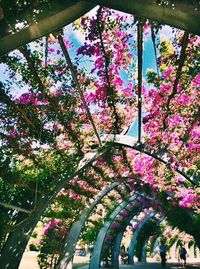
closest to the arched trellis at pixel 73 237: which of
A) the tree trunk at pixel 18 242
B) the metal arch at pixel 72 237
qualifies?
the metal arch at pixel 72 237

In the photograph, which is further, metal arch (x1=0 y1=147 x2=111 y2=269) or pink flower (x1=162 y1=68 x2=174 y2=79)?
metal arch (x1=0 y1=147 x2=111 y2=269)

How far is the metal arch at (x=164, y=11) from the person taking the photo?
97.8 inches

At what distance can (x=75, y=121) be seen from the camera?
25.1 ft

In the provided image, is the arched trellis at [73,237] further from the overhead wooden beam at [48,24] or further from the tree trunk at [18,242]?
the overhead wooden beam at [48,24]

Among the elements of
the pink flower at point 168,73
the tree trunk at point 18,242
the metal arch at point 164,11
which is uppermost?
the pink flower at point 168,73

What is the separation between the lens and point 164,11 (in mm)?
2508

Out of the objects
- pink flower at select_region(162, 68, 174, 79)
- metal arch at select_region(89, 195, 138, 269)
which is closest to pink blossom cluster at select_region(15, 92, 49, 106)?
pink flower at select_region(162, 68, 174, 79)

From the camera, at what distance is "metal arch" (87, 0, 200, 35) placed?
2484 millimetres

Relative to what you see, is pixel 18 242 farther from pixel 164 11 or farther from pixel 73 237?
pixel 164 11

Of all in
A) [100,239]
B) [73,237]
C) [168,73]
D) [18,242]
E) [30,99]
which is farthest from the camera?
[100,239]

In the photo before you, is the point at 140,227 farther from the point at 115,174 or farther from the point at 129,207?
the point at 115,174

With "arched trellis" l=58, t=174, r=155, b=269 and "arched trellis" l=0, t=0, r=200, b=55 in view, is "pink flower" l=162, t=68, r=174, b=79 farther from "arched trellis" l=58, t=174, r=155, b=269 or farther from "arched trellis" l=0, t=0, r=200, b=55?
"arched trellis" l=58, t=174, r=155, b=269

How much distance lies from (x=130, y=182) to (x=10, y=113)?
8.65 meters

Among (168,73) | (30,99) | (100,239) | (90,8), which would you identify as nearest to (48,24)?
(90,8)
